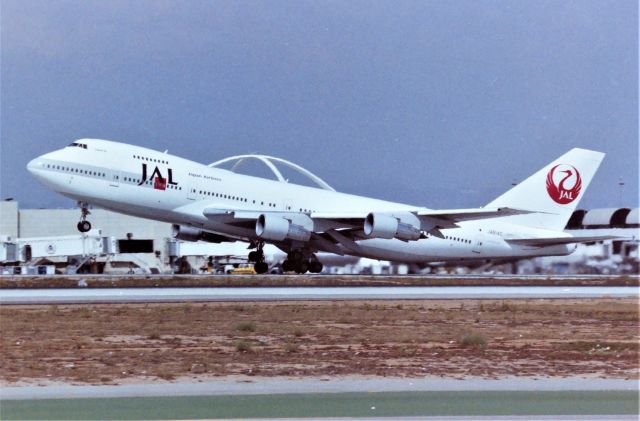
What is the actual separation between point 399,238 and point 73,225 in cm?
4778

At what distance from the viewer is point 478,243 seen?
4444cm

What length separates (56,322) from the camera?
22625mm

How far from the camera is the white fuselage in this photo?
37.7 m

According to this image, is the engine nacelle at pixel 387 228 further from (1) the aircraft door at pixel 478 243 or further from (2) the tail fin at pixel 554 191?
(2) the tail fin at pixel 554 191

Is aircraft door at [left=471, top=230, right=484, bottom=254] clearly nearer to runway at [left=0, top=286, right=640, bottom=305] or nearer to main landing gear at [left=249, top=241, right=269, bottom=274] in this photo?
runway at [left=0, top=286, right=640, bottom=305]

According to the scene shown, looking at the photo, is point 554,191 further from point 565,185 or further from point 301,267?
point 301,267

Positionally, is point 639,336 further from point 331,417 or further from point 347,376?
point 331,417

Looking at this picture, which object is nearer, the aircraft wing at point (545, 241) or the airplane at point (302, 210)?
the airplane at point (302, 210)

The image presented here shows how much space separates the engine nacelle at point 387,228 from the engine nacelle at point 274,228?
305cm

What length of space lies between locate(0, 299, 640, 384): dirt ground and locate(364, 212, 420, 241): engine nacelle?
403 inches

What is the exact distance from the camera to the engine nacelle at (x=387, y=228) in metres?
39.2

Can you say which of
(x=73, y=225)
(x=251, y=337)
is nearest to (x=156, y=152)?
(x=251, y=337)

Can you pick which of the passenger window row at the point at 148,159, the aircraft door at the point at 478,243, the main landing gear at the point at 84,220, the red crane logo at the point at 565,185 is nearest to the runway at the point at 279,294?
the main landing gear at the point at 84,220

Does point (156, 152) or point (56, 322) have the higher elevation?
point (156, 152)
